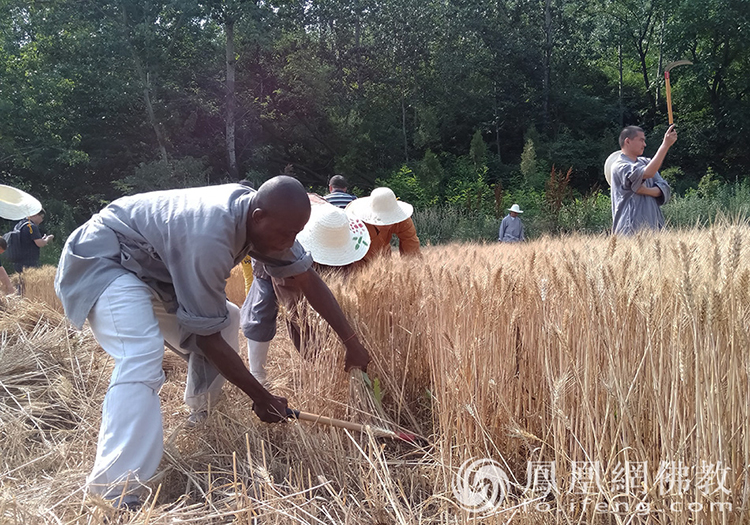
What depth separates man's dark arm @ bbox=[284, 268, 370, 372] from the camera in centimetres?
222

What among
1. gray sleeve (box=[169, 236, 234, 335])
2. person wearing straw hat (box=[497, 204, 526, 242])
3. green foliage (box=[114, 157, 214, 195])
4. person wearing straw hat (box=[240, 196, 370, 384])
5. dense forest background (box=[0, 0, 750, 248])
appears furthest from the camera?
dense forest background (box=[0, 0, 750, 248])

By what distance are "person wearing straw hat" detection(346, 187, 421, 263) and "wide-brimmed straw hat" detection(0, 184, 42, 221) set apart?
13.1 ft

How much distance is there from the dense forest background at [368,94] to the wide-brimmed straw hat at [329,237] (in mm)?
10668

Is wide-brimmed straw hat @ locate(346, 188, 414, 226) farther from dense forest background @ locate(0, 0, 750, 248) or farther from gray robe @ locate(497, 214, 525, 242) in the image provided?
dense forest background @ locate(0, 0, 750, 248)

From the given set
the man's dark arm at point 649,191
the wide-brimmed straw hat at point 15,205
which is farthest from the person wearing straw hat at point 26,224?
the man's dark arm at point 649,191

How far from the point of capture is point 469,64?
22.5 metres

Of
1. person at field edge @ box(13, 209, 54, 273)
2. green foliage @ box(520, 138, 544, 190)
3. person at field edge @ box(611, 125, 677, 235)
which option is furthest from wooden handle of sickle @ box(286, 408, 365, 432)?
green foliage @ box(520, 138, 544, 190)

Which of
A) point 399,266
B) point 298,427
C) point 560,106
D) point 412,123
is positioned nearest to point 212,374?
point 298,427

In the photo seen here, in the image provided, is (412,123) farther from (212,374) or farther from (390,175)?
(212,374)

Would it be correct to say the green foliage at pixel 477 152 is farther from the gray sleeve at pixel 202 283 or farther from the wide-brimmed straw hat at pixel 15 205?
the gray sleeve at pixel 202 283

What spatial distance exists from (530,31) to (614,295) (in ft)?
82.0

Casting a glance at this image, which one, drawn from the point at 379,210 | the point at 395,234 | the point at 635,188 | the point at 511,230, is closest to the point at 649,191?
the point at 635,188

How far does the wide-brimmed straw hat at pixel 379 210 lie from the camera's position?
3549 mm

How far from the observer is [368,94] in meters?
22.4
